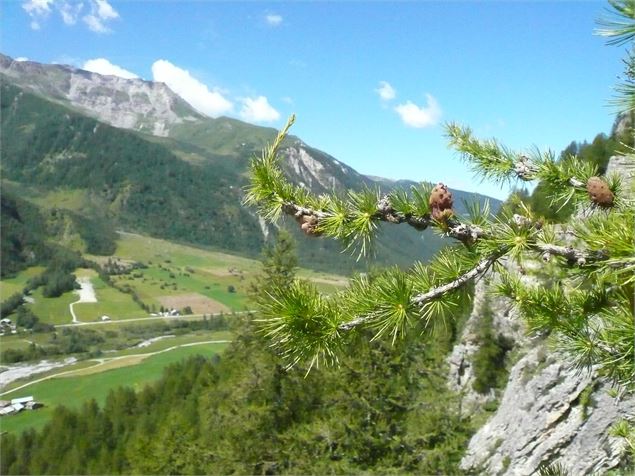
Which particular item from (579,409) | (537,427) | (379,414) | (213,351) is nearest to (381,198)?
(579,409)

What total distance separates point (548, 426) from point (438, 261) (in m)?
12.8

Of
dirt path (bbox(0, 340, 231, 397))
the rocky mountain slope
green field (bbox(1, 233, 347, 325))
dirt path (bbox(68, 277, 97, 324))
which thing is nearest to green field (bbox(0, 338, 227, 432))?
dirt path (bbox(0, 340, 231, 397))

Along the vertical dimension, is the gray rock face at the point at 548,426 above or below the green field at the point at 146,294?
above

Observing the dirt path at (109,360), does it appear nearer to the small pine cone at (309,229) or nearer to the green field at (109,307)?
the green field at (109,307)

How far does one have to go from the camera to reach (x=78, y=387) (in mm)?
96500

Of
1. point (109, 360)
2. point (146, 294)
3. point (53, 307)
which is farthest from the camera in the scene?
point (146, 294)

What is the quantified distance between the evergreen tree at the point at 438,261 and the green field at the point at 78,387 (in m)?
90.5

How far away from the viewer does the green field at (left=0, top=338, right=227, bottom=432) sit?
260 ft

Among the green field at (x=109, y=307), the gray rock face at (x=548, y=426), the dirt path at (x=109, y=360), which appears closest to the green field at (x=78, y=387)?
the dirt path at (x=109, y=360)

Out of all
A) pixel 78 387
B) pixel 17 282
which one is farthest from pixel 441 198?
pixel 17 282

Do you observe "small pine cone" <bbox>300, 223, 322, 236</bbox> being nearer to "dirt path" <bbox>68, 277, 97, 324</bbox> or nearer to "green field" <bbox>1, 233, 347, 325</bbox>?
"green field" <bbox>1, 233, 347, 325</bbox>

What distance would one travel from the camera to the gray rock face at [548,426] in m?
10.2

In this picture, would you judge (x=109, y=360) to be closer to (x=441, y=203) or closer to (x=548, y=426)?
(x=548, y=426)

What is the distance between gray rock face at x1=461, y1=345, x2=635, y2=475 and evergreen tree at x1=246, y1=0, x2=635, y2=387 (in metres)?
5.80
